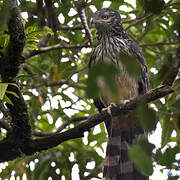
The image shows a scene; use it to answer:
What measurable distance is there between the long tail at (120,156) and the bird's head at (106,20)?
139cm

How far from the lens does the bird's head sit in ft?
16.9

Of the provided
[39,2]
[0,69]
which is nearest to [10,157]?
[0,69]

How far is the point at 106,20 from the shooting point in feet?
17.5

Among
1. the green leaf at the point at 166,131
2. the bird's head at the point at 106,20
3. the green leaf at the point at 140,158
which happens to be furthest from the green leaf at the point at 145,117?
the bird's head at the point at 106,20

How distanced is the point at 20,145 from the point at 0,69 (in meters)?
0.98

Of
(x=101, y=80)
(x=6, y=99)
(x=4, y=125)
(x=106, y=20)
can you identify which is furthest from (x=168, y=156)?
(x=106, y=20)

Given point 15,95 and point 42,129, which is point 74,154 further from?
point 15,95

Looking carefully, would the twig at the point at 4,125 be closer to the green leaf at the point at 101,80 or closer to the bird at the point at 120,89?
the bird at the point at 120,89

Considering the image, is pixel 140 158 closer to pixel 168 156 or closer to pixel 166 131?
pixel 168 156

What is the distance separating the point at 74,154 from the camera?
4.46 meters

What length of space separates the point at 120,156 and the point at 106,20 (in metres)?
2.05

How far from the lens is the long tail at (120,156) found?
416 cm

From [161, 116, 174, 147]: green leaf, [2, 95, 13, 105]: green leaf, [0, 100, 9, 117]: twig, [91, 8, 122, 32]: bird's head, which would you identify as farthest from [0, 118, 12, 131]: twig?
[91, 8, 122, 32]: bird's head

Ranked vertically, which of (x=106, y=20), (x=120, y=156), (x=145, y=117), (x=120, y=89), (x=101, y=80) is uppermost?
(x=106, y=20)
